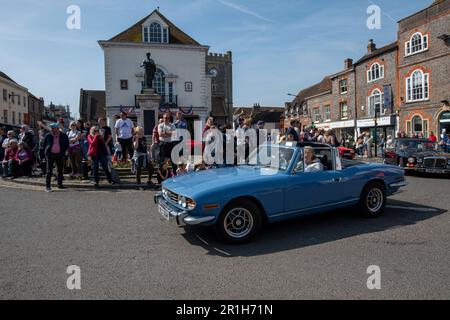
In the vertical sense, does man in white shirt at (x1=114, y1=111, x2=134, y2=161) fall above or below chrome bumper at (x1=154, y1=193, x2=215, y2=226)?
above

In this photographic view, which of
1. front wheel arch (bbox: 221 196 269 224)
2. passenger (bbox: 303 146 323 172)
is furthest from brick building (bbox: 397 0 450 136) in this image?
front wheel arch (bbox: 221 196 269 224)

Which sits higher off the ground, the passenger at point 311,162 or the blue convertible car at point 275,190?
the passenger at point 311,162

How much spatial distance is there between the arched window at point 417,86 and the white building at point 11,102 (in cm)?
4280

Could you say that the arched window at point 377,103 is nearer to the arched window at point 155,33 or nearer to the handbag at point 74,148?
the arched window at point 155,33

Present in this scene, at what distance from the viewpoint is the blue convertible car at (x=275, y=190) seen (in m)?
4.49

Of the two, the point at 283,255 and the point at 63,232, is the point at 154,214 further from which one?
the point at 283,255

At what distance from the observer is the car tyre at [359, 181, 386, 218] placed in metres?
5.84

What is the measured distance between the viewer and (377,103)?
31.6m

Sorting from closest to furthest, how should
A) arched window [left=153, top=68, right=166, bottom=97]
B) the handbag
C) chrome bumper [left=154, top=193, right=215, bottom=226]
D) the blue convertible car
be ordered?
1. chrome bumper [left=154, top=193, right=215, bottom=226]
2. the blue convertible car
3. the handbag
4. arched window [left=153, top=68, right=166, bottom=97]

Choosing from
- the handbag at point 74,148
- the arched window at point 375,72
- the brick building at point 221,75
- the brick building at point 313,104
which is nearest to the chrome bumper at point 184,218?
the handbag at point 74,148

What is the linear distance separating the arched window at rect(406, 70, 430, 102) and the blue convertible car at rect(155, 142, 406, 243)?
78.6 ft

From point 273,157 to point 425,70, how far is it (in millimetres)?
26000

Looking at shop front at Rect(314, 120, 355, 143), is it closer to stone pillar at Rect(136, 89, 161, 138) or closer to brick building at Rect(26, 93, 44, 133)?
stone pillar at Rect(136, 89, 161, 138)

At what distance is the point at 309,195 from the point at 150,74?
16.2 meters
